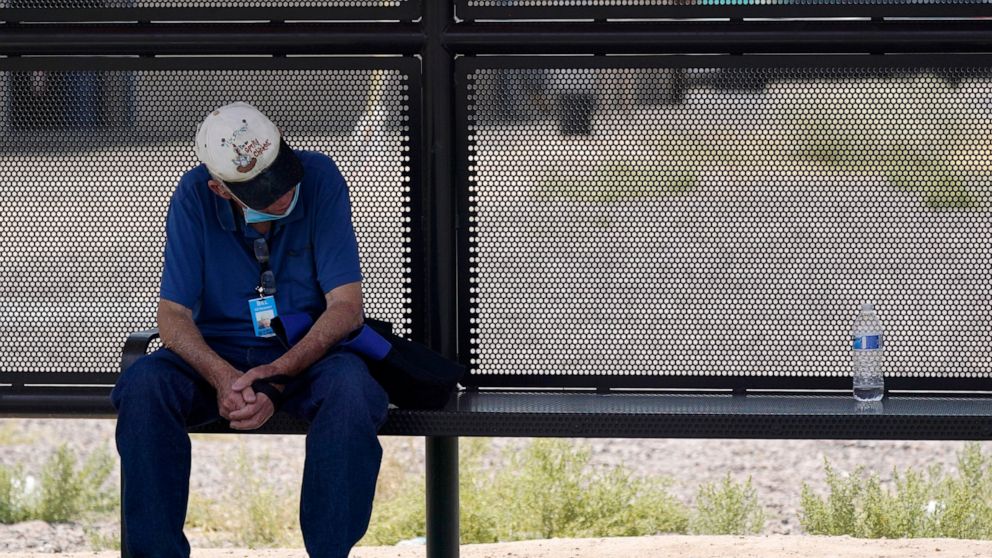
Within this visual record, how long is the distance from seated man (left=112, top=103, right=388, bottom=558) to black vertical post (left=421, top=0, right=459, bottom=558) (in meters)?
0.39

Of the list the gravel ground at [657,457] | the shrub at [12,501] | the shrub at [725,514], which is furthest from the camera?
the gravel ground at [657,457]

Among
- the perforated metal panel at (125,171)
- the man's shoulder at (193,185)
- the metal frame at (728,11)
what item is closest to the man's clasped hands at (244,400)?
the man's shoulder at (193,185)

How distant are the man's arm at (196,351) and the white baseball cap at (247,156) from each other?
1.32ft

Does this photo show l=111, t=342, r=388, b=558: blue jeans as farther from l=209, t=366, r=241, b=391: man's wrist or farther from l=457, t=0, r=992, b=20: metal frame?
l=457, t=0, r=992, b=20: metal frame

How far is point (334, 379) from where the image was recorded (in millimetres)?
3977

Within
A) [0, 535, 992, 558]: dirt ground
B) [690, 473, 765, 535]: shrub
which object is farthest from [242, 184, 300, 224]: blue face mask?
[690, 473, 765, 535]: shrub

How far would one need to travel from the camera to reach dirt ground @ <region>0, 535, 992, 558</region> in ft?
16.8

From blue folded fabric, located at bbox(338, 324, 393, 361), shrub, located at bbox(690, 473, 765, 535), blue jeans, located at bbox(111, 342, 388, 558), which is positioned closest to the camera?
blue jeans, located at bbox(111, 342, 388, 558)

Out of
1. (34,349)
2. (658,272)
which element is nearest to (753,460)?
(658,272)

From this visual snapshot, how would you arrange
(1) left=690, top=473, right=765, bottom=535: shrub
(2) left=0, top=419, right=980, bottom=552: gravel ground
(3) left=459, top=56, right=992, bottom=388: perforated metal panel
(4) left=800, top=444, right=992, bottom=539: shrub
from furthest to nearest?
(2) left=0, top=419, right=980, bottom=552: gravel ground → (1) left=690, top=473, right=765, bottom=535: shrub → (4) left=800, top=444, right=992, bottom=539: shrub → (3) left=459, top=56, right=992, bottom=388: perforated metal panel

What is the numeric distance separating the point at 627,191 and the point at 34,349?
210 centimetres

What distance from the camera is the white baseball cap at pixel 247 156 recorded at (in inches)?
160

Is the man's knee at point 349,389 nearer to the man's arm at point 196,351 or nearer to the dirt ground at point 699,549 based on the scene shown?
the man's arm at point 196,351

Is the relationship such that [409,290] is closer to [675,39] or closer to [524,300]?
[524,300]
